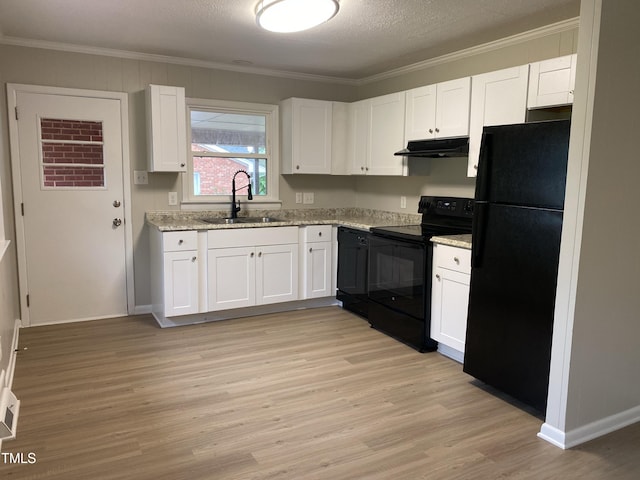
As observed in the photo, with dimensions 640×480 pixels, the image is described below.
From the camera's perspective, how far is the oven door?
3490 millimetres

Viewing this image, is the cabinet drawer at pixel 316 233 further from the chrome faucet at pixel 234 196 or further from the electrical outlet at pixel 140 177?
the electrical outlet at pixel 140 177

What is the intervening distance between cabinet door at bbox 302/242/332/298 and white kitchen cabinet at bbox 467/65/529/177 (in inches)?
65.1

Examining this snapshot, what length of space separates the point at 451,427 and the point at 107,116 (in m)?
3.61

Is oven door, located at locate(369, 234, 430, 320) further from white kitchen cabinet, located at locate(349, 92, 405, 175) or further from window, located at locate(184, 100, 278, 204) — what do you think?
window, located at locate(184, 100, 278, 204)

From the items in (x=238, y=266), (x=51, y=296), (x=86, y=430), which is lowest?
(x=86, y=430)

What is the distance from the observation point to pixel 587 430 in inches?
95.2

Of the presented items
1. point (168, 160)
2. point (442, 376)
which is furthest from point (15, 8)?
point (442, 376)

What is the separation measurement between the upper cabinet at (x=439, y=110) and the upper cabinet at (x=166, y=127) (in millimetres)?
1953

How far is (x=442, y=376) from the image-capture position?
314 centimetres

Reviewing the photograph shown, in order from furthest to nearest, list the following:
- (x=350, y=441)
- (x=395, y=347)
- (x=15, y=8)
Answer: (x=395, y=347)
(x=15, y=8)
(x=350, y=441)

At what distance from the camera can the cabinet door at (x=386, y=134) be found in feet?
13.9

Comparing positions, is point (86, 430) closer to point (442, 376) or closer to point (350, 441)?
point (350, 441)

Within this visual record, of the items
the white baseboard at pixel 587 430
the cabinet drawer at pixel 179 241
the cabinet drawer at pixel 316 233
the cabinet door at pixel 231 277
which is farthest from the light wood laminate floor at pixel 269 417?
the cabinet drawer at pixel 316 233

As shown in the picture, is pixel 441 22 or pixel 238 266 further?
pixel 238 266
